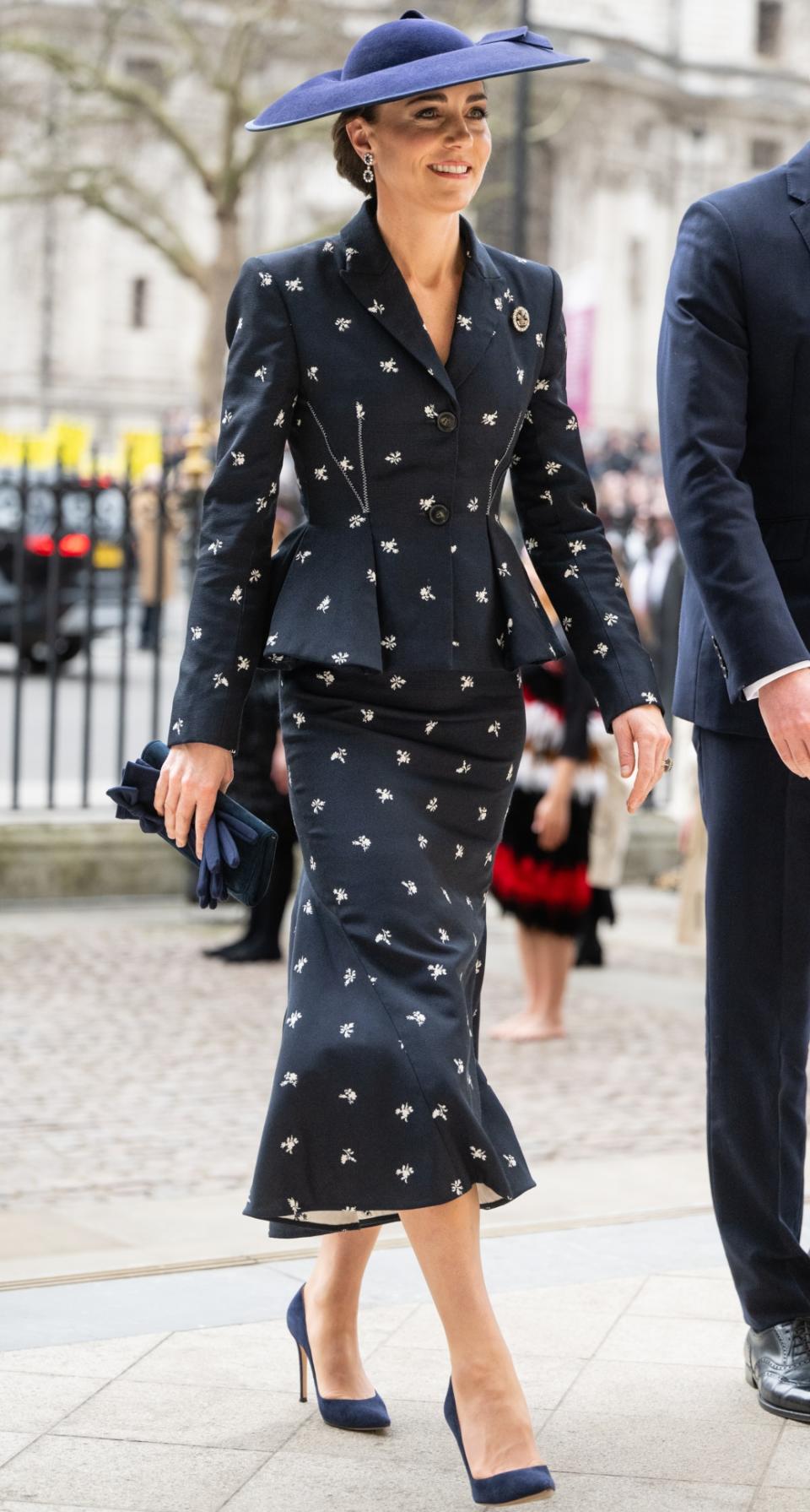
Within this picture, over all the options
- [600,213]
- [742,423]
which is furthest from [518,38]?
[600,213]

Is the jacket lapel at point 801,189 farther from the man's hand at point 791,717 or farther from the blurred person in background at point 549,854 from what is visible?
the blurred person in background at point 549,854

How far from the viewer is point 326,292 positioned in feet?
10.7

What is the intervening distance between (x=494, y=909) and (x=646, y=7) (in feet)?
216

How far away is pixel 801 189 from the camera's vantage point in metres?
3.49

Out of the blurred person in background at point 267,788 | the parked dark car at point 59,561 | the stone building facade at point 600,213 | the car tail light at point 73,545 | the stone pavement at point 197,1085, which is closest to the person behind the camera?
the stone pavement at point 197,1085

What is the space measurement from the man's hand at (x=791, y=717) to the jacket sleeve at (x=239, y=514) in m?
0.75

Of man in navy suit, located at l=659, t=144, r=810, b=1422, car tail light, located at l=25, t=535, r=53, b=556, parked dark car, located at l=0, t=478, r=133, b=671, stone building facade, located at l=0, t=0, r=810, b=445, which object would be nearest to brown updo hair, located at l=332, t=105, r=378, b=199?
man in navy suit, located at l=659, t=144, r=810, b=1422

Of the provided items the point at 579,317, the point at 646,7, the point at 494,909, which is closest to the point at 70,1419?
the point at 494,909

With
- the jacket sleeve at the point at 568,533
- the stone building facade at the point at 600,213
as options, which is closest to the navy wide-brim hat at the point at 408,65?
the jacket sleeve at the point at 568,533

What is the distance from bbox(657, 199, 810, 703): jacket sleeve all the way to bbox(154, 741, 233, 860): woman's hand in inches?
29.6

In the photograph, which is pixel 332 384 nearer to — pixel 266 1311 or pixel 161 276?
pixel 266 1311

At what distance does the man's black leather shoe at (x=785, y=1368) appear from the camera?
3441mm

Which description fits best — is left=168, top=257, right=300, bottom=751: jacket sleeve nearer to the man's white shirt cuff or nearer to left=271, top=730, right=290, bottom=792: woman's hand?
the man's white shirt cuff

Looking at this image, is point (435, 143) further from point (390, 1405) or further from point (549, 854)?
point (549, 854)
